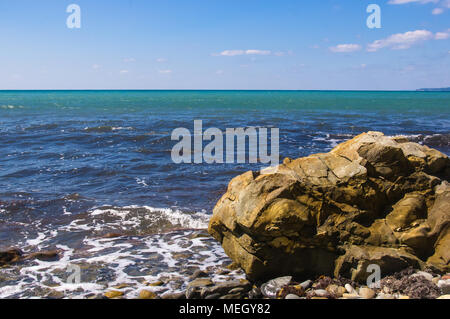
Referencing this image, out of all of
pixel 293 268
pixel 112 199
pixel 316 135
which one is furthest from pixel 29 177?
pixel 316 135

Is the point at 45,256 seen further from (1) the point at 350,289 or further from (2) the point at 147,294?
(1) the point at 350,289

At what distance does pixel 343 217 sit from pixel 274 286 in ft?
6.80

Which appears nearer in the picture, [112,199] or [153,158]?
[112,199]

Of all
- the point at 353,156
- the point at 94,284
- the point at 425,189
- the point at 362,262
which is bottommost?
the point at 94,284

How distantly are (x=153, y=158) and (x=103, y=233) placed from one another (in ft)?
36.9

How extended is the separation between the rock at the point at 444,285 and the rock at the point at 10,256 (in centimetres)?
983

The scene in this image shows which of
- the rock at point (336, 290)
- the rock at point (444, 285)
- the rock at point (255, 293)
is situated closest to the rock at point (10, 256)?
the rock at point (255, 293)

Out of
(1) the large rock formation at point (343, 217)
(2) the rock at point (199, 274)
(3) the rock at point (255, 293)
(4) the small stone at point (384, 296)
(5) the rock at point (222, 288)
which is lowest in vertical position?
(2) the rock at point (199, 274)

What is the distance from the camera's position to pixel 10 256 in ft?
32.6

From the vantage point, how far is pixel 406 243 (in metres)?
7.84

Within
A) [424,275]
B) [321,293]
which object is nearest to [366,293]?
[321,293]

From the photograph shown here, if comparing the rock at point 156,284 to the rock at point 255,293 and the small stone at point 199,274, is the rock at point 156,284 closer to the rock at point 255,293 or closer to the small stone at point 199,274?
the small stone at point 199,274

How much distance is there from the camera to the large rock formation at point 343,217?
778 centimetres
